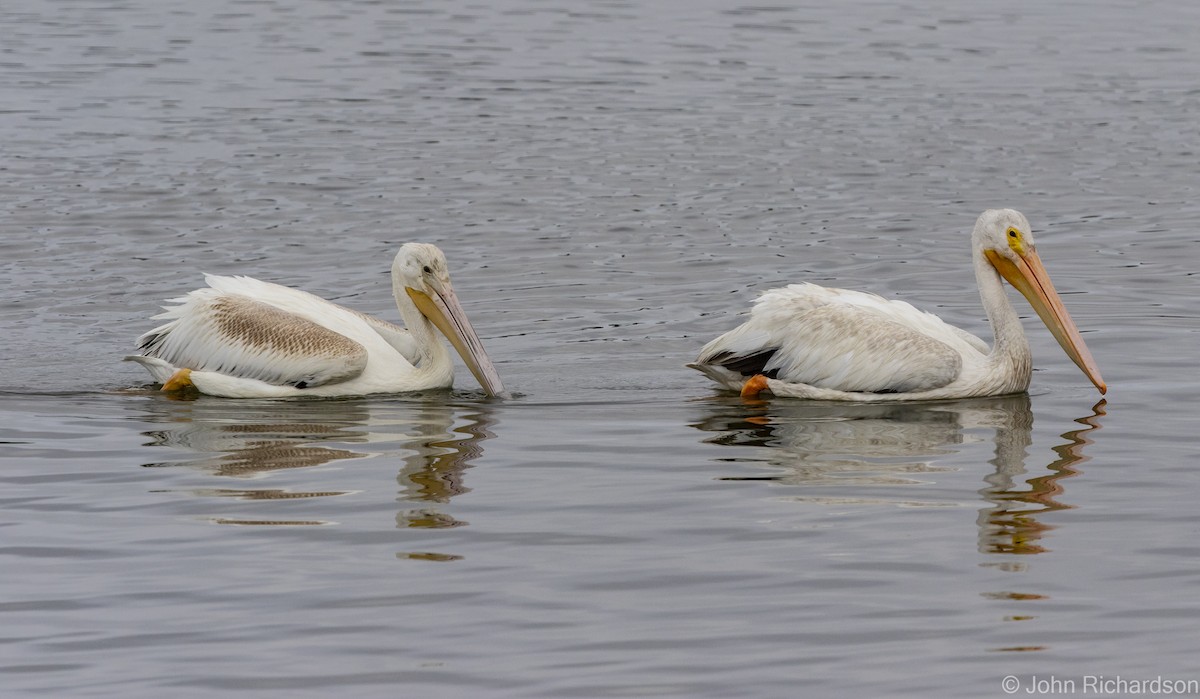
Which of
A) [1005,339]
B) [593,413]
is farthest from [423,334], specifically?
[1005,339]

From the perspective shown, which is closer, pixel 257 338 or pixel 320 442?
pixel 320 442

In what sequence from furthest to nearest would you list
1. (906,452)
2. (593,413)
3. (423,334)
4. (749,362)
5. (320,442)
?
1. (423,334)
2. (749,362)
3. (593,413)
4. (320,442)
5. (906,452)

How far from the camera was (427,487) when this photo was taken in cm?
651

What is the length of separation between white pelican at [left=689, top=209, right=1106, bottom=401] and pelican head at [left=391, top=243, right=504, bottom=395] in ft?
3.32

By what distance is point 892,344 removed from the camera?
7.85 m

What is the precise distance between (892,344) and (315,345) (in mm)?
2424

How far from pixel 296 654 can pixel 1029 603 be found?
1.96m

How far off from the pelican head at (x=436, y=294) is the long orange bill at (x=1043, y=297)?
7.35ft

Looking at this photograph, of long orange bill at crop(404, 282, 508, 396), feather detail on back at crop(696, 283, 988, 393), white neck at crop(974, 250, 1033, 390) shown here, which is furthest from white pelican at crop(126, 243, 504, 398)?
white neck at crop(974, 250, 1033, 390)

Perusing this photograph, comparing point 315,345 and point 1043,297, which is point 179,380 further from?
point 1043,297

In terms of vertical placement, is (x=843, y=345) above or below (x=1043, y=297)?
below

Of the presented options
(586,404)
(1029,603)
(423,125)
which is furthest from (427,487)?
(423,125)

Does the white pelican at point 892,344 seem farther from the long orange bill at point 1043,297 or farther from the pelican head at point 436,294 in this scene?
the pelican head at point 436,294

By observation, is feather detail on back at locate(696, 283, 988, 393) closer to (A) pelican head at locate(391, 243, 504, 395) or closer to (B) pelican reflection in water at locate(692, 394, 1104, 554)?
(B) pelican reflection in water at locate(692, 394, 1104, 554)
